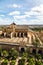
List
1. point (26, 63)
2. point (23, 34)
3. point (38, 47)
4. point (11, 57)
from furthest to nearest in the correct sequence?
point (23, 34) → point (38, 47) → point (11, 57) → point (26, 63)

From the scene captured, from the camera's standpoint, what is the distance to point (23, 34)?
24.4 metres

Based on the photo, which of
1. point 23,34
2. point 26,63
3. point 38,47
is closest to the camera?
point 26,63

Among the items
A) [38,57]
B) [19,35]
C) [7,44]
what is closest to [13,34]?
[19,35]

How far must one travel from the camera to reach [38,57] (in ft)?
51.1

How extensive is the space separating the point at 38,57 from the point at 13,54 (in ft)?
10.4

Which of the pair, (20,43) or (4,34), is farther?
(4,34)

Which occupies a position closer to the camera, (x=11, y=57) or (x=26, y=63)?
(x=26, y=63)

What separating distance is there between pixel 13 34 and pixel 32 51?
8.23 metres

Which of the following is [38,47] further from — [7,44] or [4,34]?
[4,34]

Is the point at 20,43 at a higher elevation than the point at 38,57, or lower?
higher

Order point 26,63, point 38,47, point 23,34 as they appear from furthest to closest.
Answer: point 23,34
point 38,47
point 26,63

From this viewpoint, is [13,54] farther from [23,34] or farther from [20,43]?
[23,34]

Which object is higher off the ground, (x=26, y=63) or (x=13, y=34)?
(x=13, y=34)

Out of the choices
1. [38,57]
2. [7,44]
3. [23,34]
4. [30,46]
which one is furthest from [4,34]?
[38,57]
